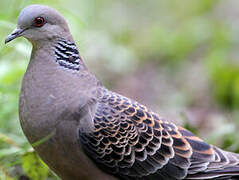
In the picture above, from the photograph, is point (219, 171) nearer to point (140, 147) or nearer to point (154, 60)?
A: point (140, 147)

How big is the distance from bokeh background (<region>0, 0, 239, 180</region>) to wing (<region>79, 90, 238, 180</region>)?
818mm

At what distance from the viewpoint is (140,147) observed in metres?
4.45

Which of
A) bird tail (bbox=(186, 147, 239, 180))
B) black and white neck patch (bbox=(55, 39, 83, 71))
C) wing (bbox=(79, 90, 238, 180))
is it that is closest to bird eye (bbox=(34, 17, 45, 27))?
black and white neck patch (bbox=(55, 39, 83, 71))

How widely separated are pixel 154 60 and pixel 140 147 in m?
5.80

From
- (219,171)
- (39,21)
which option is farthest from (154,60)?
(39,21)

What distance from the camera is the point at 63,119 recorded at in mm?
4160

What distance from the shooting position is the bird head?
171 inches

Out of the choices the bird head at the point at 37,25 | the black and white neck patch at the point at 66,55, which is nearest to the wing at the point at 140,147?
the black and white neck patch at the point at 66,55

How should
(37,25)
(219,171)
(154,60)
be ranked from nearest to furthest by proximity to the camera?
(37,25) < (219,171) < (154,60)

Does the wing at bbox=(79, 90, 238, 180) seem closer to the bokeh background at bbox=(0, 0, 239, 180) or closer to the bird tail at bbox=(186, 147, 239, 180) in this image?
the bird tail at bbox=(186, 147, 239, 180)

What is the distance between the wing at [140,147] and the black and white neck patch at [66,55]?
352 mm

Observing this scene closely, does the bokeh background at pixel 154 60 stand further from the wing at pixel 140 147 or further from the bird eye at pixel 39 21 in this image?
the bird eye at pixel 39 21

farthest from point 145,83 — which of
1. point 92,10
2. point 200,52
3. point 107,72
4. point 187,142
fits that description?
point 187,142

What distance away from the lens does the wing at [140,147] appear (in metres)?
4.33
